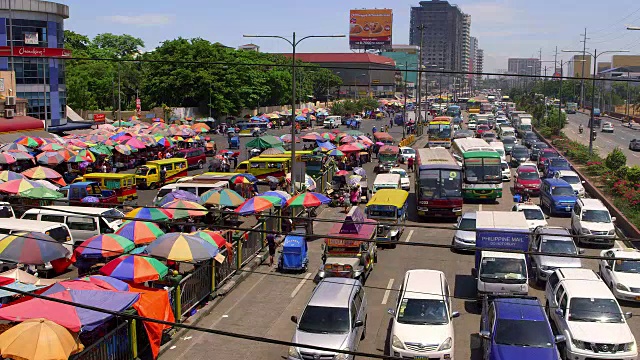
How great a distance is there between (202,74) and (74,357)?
234ft

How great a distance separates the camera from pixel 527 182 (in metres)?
37.0

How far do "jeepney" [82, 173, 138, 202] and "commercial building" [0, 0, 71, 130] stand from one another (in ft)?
86.2

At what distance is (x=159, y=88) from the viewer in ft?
272

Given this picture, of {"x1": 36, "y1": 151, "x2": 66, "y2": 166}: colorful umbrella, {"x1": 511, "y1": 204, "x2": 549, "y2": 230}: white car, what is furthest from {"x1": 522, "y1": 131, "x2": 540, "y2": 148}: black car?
{"x1": 36, "y1": 151, "x2": 66, "y2": 166}: colorful umbrella

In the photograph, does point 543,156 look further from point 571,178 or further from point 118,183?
point 118,183

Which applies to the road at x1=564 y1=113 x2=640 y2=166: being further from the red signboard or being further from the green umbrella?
the red signboard

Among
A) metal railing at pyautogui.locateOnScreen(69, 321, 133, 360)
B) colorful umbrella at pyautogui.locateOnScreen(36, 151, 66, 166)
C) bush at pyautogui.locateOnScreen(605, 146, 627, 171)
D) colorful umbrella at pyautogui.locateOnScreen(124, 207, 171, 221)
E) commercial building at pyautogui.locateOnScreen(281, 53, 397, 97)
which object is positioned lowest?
metal railing at pyautogui.locateOnScreen(69, 321, 133, 360)

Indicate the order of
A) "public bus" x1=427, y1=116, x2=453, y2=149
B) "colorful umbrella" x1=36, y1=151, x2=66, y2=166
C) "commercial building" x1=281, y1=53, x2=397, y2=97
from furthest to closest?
"commercial building" x1=281, y1=53, x2=397, y2=97 < "public bus" x1=427, y1=116, x2=453, y2=149 < "colorful umbrella" x1=36, y1=151, x2=66, y2=166

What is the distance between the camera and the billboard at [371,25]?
190 m

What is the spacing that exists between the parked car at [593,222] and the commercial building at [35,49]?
44.2 meters

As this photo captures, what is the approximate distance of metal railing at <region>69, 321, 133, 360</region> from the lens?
13.1 metres

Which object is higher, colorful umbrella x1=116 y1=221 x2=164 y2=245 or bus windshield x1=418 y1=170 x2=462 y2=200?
bus windshield x1=418 y1=170 x2=462 y2=200

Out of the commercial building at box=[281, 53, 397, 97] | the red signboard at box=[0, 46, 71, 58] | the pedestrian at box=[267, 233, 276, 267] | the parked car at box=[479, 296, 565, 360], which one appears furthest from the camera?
the commercial building at box=[281, 53, 397, 97]

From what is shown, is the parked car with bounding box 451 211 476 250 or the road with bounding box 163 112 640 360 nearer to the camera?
the road with bounding box 163 112 640 360
